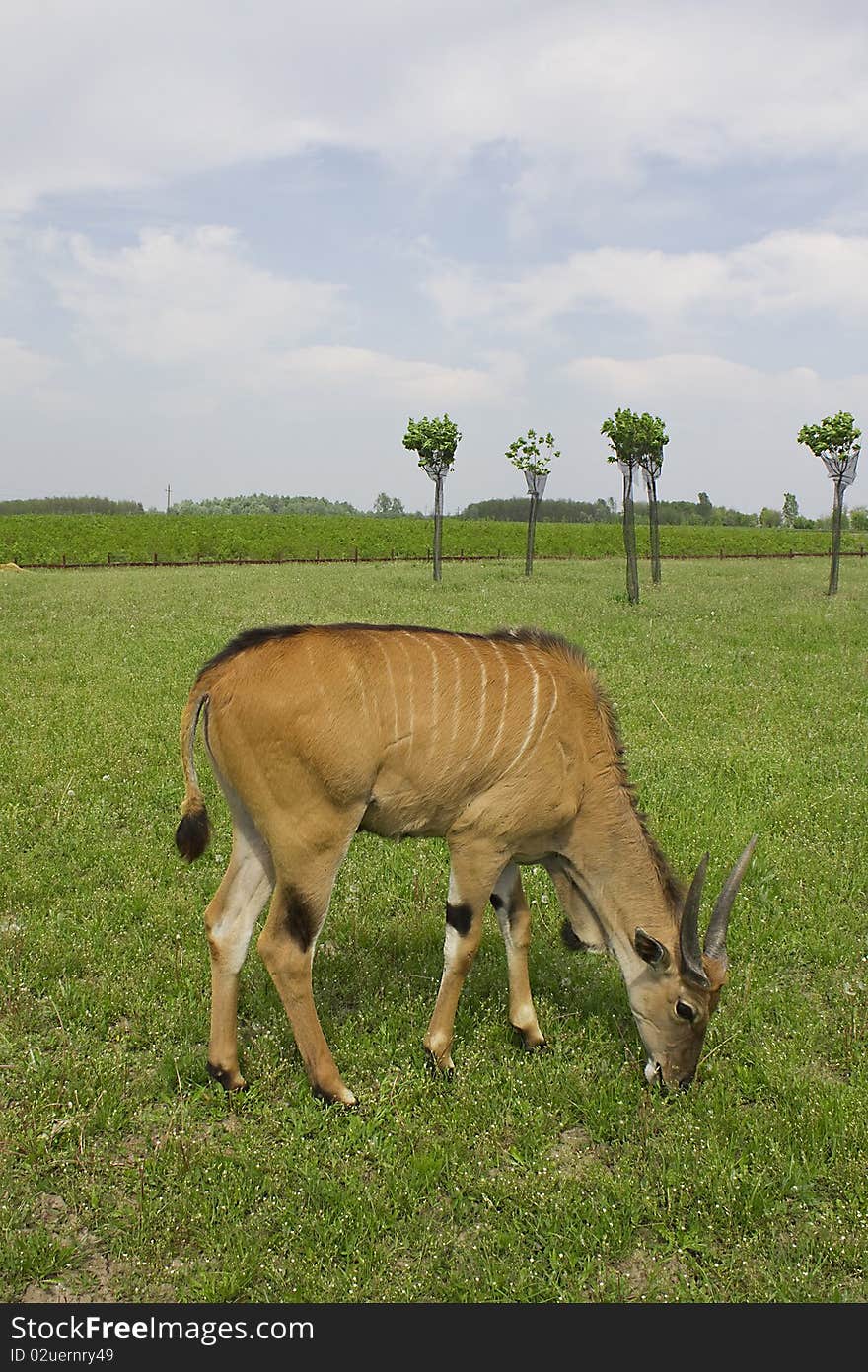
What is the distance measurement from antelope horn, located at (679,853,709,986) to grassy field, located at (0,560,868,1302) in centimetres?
78

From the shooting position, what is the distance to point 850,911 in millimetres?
7211

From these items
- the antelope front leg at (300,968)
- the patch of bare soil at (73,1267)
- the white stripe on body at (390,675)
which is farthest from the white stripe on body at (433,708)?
the patch of bare soil at (73,1267)

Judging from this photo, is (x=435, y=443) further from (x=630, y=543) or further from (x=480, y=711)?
(x=480, y=711)

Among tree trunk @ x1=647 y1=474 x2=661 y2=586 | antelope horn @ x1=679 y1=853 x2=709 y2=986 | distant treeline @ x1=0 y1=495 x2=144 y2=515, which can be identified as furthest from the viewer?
distant treeline @ x1=0 y1=495 x2=144 y2=515

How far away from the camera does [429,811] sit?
17.5ft

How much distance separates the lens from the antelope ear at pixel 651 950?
5.13 m

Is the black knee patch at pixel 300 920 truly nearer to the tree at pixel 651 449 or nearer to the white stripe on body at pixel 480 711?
the white stripe on body at pixel 480 711

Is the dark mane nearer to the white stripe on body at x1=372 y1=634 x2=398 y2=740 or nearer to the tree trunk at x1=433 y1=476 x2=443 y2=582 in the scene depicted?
the white stripe on body at x1=372 y1=634 x2=398 y2=740

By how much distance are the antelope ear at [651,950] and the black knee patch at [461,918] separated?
91 cm

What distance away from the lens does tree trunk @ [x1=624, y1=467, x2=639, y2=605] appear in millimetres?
27391

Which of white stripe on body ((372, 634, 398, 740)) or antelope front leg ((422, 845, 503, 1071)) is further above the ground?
white stripe on body ((372, 634, 398, 740))

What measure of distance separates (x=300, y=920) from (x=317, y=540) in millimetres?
64364

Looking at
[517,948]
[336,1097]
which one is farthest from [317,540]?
[336,1097]

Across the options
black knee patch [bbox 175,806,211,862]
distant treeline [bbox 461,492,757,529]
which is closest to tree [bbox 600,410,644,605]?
black knee patch [bbox 175,806,211,862]
